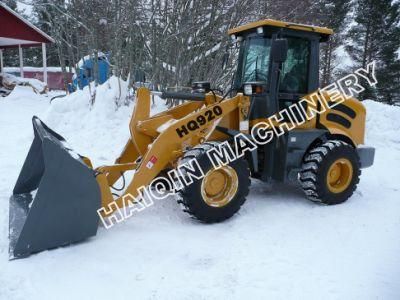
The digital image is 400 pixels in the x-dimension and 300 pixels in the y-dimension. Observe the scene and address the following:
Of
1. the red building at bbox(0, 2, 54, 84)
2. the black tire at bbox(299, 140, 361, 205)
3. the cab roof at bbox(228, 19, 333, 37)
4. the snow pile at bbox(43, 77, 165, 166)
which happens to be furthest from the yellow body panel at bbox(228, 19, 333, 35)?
the red building at bbox(0, 2, 54, 84)

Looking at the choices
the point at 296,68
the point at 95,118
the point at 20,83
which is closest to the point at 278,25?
the point at 296,68

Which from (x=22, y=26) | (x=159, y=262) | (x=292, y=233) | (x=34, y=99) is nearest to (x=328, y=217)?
(x=292, y=233)

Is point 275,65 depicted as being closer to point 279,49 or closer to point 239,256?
point 279,49

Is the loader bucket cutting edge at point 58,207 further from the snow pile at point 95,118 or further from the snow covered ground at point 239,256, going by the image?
the snow pile at point 95,118

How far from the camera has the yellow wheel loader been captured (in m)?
3.34

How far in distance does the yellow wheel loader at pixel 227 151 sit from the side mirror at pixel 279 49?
0.01m

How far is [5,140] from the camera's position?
8016 millimetres

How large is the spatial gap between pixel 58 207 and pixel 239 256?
1.69m

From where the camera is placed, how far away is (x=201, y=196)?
12.7ft

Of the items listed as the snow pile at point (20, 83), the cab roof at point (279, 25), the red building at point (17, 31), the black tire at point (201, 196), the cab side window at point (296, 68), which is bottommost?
the black tire at point (201, 196)

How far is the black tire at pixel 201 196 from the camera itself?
382 cm

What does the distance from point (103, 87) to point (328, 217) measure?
6438 millimetres

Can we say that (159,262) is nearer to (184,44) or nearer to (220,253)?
(220,253)

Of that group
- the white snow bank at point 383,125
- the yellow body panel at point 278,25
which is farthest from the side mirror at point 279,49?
the white snow bank at point 383,125
